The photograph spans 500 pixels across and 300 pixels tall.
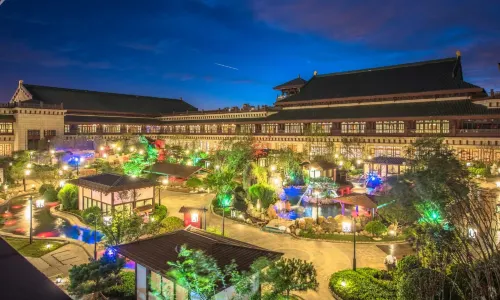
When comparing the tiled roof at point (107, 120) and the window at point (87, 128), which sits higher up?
the tiled roof at point (107, 120)

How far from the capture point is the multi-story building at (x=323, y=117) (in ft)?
135

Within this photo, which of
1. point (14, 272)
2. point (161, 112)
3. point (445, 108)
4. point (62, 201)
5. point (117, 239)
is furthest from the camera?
point (161, 112)

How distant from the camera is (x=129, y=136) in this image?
6538cm

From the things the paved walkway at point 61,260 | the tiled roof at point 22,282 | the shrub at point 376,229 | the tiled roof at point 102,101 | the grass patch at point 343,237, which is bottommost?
the paved walkway at point 61,260

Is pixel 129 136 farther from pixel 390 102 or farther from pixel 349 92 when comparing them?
pixel 390 102

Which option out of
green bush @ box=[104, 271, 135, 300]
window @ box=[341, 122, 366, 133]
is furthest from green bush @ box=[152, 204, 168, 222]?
window @ box=[341, 122, 366, 133]

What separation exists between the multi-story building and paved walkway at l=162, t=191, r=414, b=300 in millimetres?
25208

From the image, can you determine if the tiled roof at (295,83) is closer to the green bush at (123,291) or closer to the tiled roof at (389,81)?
the tiled roof at (389,81)

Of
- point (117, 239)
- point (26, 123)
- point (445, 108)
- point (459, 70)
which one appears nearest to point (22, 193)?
point (26, 123)

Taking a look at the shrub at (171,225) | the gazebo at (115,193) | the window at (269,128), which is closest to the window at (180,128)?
the window at (269,128)

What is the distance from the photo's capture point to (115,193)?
27062 mm

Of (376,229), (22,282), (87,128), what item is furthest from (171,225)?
(87,128)

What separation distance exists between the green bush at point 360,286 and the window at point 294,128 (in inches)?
1583

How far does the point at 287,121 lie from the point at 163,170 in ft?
73.0
